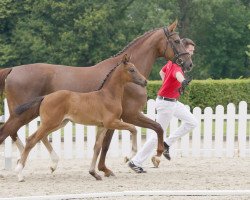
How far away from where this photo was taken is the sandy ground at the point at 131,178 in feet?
33.1

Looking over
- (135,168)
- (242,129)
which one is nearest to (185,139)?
(242,129)

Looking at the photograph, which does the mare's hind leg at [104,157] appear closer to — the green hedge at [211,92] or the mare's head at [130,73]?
the mare's head at [130,73]

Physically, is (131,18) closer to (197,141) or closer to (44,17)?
(44,17)

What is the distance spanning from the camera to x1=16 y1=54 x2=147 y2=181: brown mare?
430 inches

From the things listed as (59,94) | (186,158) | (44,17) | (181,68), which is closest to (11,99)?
(59,94)

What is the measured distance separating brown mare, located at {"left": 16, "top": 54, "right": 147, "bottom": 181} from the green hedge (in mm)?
13202

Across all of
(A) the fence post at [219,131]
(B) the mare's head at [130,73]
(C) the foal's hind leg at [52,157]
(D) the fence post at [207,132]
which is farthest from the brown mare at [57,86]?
(A) the fence post at [219,131]

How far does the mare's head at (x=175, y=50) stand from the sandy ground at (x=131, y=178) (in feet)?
5.39

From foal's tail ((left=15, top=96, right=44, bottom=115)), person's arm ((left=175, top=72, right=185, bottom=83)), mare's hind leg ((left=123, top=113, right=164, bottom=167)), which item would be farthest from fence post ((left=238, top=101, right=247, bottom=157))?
foal's tail ((left=15, top=96, right=44, bottom=115))

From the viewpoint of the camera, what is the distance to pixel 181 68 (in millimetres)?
12062

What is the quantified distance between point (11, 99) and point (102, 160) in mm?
1571

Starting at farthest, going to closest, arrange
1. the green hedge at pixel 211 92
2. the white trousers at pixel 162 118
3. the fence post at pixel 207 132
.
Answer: the green hedge at pixel 211 92
the fence post at pixel 207 132
the white trousers at pixel 162 118

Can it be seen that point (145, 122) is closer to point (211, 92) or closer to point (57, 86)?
point (57, 86)

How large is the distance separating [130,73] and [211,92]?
49.4 ft
